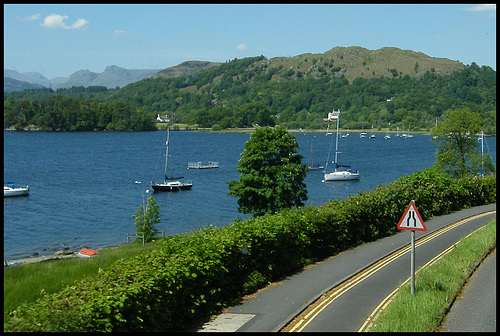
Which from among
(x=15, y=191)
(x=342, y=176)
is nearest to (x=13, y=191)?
(x=15, y=191)

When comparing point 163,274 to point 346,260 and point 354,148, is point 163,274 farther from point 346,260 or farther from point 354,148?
point 354,148

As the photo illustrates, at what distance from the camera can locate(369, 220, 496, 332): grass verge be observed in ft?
37.9

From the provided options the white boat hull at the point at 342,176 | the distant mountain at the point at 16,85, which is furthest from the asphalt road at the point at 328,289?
the distant mountain at the point at 16,85

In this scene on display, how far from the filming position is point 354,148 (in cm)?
16175

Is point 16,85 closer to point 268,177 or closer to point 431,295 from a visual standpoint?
point 268,177

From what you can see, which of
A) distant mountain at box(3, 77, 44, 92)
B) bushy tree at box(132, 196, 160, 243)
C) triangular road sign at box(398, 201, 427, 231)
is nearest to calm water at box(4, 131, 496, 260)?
bushy tree at box(132, 196, 160, 243)

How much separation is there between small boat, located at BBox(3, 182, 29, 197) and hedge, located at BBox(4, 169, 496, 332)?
55.4 m

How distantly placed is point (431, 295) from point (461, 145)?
A: 4953cm

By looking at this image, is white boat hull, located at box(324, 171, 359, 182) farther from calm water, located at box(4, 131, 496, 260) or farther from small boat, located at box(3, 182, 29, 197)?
small boat, located at box(3, 182, 29, 197)

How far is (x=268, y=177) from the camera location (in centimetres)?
4419

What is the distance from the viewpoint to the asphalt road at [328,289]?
40.7ft

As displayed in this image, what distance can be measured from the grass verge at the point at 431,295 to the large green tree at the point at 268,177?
24213 millimetres

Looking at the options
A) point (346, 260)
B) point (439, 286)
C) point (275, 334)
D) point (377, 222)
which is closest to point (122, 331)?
point (275, 334)

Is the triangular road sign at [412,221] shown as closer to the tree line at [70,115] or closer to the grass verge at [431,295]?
the grass verge at [431,295]
